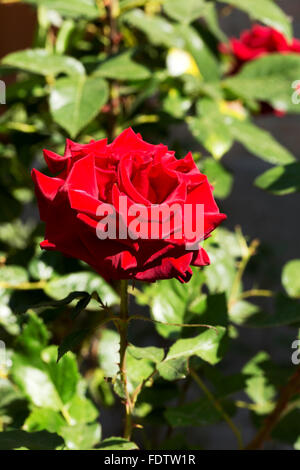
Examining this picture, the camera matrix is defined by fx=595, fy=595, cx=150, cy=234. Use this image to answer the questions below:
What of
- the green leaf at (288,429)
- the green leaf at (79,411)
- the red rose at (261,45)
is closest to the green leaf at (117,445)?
the green leaf at (79,411)

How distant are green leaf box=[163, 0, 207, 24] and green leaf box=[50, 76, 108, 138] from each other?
0.18 meters

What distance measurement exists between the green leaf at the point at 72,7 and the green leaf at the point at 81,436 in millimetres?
587

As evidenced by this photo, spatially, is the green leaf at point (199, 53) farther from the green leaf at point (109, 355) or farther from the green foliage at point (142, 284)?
the green leaf at point (109, 355)

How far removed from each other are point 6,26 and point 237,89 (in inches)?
49.3

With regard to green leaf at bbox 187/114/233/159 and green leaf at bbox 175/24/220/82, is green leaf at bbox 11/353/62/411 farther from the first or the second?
green leaf at bbox 175/24/220/82

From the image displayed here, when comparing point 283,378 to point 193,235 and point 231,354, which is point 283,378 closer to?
point 193,235

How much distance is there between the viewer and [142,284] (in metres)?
0.96

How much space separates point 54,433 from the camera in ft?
2.00

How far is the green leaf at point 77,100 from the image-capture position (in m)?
0.77

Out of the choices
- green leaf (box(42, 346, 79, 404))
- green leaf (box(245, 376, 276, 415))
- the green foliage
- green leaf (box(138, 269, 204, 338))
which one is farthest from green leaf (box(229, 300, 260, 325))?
green leaf (box(42, 346, 79, 404))

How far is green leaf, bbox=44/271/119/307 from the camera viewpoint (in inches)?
32.6

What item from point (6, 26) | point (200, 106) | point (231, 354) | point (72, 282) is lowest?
point (231, 354)

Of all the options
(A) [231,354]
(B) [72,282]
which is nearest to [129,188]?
(B) [72,282]

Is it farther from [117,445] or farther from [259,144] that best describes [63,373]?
[259,144]
